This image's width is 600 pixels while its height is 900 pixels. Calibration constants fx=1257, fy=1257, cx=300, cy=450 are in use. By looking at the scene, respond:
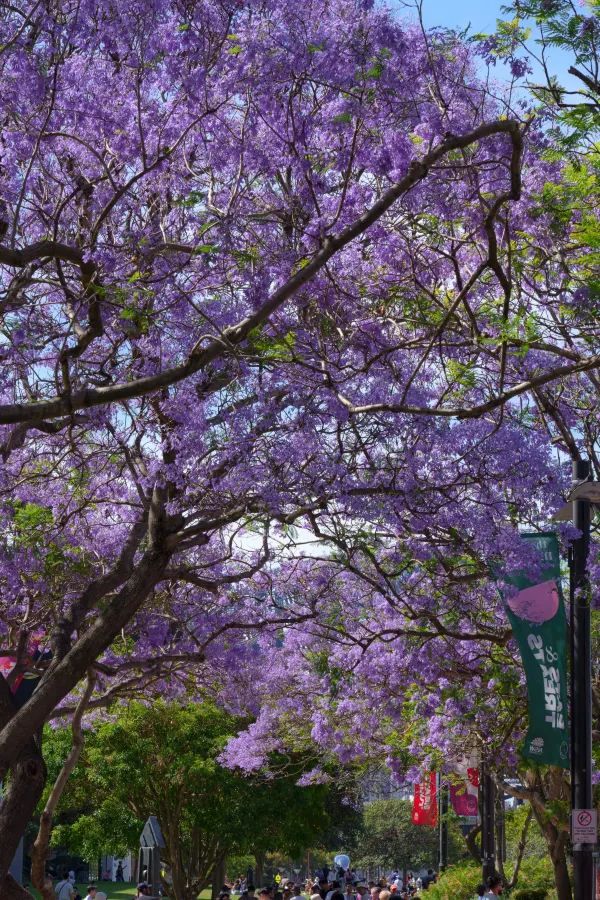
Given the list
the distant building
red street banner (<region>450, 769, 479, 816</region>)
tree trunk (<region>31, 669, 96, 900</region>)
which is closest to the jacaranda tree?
tree trunk (<region>31, 669, 96, 900</region>)

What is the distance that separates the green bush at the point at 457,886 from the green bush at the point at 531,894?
2.44 feet

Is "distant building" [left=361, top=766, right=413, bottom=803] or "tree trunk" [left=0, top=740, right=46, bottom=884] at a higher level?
"distant building" [left=361, top=766, right=413, bottom=803]

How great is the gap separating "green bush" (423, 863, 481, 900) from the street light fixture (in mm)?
12802

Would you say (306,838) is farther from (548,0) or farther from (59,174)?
(548,0)

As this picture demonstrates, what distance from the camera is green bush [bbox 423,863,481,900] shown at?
22109 millimetres

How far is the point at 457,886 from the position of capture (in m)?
22.5

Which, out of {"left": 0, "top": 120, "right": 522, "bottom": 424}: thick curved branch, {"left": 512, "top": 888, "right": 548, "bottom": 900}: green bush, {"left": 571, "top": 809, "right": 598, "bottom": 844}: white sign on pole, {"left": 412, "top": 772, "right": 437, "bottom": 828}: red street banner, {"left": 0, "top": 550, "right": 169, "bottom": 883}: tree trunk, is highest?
{"left": 0, "top": 120, "right": 522, "bottom": 424}: thick curved branch

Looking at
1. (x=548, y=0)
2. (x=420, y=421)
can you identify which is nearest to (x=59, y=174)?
(x=420, y=421)

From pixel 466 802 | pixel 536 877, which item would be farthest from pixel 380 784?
pixel 536 877

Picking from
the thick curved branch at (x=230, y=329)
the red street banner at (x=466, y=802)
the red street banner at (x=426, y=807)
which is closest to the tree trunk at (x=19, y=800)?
the thick curved branch at (x=230, y=329)

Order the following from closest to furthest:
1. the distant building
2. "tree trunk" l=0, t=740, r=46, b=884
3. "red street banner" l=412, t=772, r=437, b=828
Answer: "tree trunk" l=0, t=740, r=46, b=884
the distant building
"red street banner" l=412, t=772, r=437, b=828

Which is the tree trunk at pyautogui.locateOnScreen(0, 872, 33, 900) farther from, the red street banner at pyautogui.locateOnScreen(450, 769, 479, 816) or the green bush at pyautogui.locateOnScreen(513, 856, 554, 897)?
the red street banner at pyautogui.locateOnScreen(450, 769, 479, 816)

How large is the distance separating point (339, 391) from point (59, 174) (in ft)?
8.85

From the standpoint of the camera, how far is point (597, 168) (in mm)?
9430
